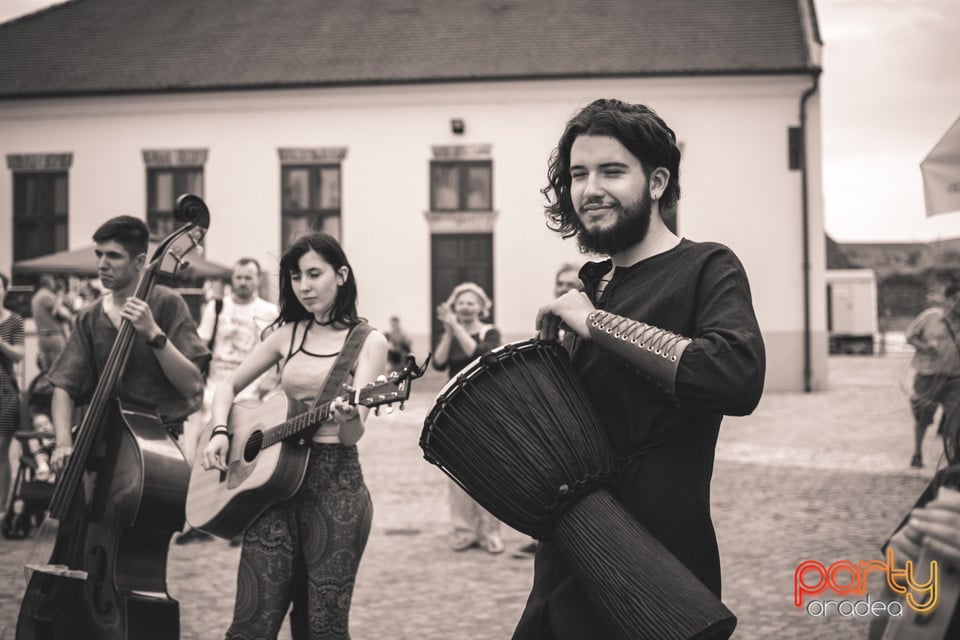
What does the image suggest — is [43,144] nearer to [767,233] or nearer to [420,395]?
[420,395]

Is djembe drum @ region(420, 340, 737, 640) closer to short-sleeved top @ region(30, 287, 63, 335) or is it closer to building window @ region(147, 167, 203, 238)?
short-sleeved top @ region(30, 287, 63, 335)

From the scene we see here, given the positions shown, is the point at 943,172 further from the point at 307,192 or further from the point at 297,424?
the point at 307,192

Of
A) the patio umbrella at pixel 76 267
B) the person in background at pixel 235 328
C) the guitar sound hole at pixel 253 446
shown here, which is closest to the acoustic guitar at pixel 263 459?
the guitar sound hole at pixel 253 446

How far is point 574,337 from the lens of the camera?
230 centimetres

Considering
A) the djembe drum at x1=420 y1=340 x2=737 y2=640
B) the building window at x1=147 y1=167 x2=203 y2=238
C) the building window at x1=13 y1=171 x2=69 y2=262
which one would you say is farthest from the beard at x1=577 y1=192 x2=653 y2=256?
the building window at x1=13 y1=171 x2=69 y2=262

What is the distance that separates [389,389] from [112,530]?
4.38 ft

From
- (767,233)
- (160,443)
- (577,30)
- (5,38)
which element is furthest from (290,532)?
(5,38)

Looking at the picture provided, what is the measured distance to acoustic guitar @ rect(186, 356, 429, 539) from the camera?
130 inches

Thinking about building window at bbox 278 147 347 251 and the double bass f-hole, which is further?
building window at bbox 278 147 347 251

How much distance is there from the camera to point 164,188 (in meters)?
22.1

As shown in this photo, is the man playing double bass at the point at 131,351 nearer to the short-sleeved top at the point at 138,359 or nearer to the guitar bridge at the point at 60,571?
the short-sleeved top at the point at 138,359

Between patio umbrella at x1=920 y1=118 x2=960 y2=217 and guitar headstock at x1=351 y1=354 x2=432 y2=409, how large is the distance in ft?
12.8

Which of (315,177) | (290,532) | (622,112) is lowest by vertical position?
(290,532)

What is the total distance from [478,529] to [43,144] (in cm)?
1936
